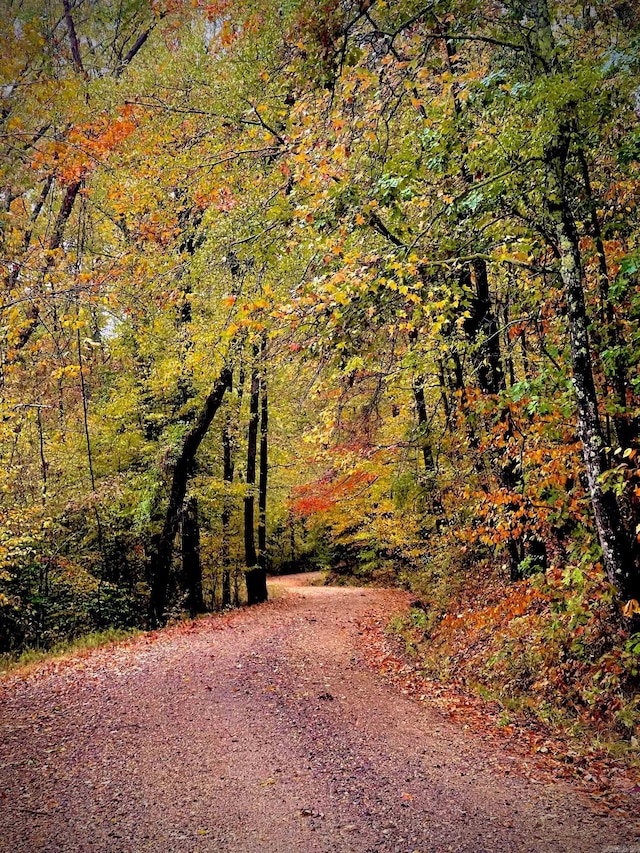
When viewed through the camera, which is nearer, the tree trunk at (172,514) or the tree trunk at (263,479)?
the tree trunk at (172,514)

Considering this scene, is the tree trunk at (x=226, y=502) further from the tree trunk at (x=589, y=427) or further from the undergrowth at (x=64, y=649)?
the tree trunk at (x=589, y=427)

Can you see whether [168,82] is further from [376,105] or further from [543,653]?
[543,653]

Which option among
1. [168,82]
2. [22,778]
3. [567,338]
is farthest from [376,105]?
[22,778]

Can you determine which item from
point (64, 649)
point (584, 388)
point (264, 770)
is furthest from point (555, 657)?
point (64, 649)

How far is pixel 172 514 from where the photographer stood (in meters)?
13.6

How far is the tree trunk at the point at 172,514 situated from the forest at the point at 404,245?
1.79 metres

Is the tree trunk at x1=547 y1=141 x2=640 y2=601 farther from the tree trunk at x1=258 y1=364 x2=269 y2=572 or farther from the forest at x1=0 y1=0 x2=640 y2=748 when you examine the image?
the tree trunk at x1=258 y1=364 x2=269 y2=572

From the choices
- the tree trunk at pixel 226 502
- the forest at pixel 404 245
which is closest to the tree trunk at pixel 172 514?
the forest at pixel 404 245

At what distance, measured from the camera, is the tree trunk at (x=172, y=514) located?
13.4 meters

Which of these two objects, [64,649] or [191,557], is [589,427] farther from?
[191,557]

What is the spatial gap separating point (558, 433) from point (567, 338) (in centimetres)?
116

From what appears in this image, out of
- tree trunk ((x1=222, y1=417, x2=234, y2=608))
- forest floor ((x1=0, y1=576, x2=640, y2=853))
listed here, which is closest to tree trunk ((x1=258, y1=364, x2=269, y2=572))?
tree trunk ((x1=222, y1=417, x2=234, y2=608))

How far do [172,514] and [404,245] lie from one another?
10240mm

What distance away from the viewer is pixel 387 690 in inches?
319
